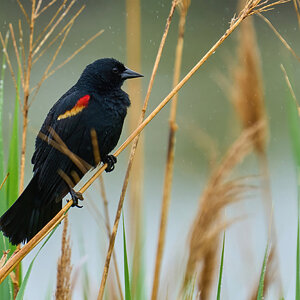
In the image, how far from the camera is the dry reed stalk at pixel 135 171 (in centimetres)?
199

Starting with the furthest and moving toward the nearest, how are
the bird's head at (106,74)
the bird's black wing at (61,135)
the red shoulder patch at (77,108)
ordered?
1. the bird's head at (106,74)
2. the red shoulder patch at (77,108)
3. the bird's black wing at (61,135)

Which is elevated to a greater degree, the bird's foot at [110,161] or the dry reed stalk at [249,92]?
the dry reed stalk at [249,92]

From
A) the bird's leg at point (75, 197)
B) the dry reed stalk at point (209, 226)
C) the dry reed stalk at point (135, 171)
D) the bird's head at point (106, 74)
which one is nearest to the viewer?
the dry reed stalk at point (209, 226)

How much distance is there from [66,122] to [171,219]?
3.65m

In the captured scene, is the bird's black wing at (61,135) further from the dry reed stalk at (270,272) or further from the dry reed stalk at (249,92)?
the dry reed stalk at (270,272)

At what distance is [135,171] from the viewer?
2.36 m

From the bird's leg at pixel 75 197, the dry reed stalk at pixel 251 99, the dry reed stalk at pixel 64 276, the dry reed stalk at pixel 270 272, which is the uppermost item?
the dry reed stalk at pixel 251 99

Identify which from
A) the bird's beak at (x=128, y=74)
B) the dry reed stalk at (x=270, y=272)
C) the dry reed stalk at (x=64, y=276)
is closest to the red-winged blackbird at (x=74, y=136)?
the bird's beak at (x=128, y=74)

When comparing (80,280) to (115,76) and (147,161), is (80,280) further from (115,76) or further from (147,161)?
(147,161)

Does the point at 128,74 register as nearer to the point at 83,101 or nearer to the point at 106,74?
the point at 106,74

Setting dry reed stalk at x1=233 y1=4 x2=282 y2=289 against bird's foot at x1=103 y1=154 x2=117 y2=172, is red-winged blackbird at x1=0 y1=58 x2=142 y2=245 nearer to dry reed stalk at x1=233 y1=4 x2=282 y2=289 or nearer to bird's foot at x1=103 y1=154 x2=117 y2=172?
bird's foot at x1=103 y1=154 x2=117 y2=172

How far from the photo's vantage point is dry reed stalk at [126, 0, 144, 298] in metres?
1.99

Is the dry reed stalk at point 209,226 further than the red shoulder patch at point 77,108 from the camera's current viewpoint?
No

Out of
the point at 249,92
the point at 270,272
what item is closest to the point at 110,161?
the point at 249,92
